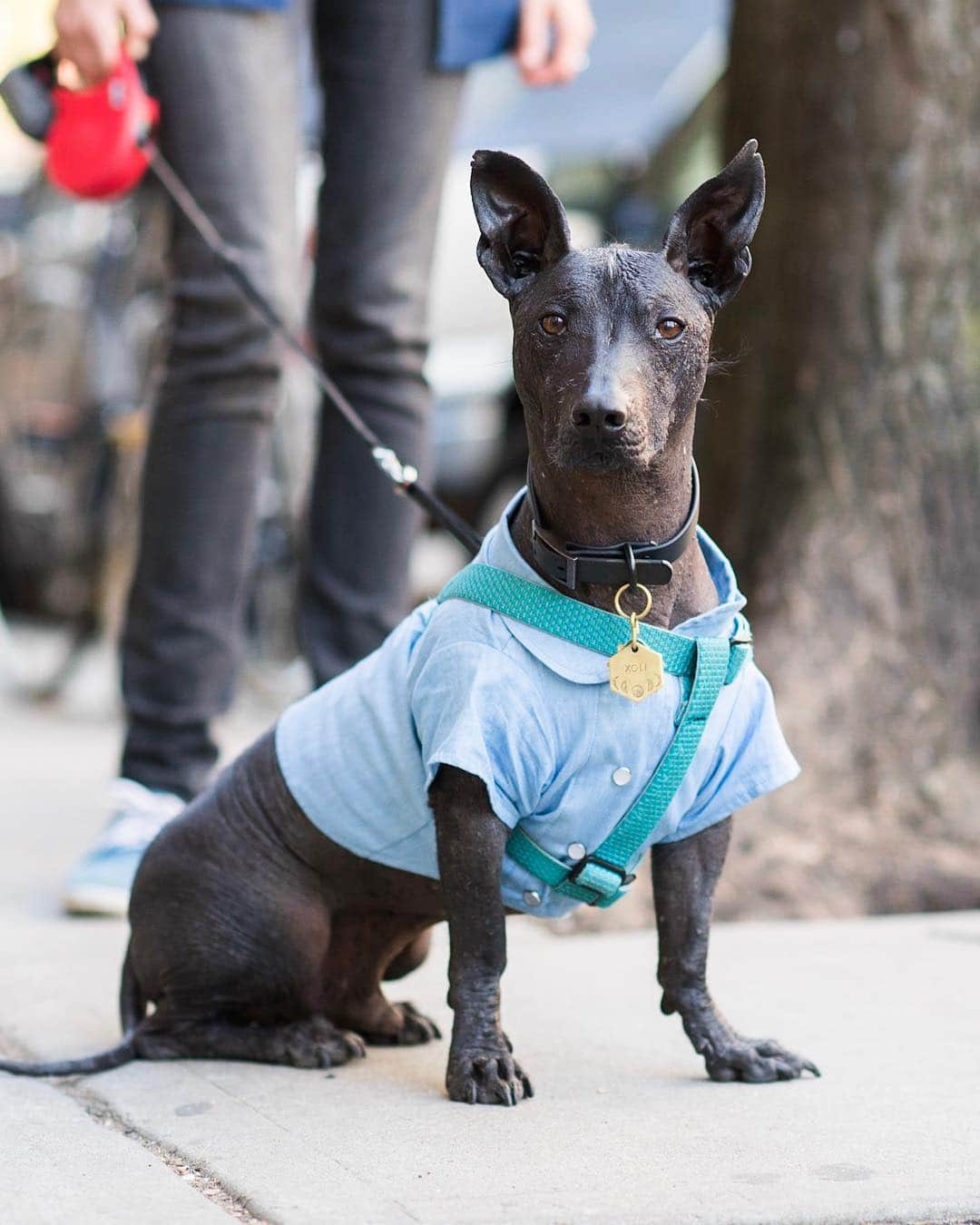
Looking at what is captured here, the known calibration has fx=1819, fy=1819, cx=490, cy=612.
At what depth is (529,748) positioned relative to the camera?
2.30m

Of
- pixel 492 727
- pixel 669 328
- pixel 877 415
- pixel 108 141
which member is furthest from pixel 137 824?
pixel 877 415

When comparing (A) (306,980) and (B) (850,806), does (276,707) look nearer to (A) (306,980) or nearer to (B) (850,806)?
(B) (850,806)

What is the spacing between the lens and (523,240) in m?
2.44

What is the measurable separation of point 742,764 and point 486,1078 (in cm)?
54

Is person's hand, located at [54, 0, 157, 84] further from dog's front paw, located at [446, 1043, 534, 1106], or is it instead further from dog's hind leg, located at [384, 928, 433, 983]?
dog's front paw, located at [446, 1043, 534, 1106]

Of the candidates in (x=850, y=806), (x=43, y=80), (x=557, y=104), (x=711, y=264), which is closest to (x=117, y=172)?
(x=43, y=80)

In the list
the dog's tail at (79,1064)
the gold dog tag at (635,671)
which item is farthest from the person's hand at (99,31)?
the dog's tail at (79,1064)

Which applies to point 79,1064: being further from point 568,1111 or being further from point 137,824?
point 137,824

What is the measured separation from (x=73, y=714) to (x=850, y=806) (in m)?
3.80

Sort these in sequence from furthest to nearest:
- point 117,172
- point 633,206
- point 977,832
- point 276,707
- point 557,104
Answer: point 557,104, point 633,206, point 276,707, point 977,832, point 117,172

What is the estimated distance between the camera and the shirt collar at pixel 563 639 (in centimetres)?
231

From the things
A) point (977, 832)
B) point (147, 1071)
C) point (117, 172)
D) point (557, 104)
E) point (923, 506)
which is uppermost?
point (557, 104)

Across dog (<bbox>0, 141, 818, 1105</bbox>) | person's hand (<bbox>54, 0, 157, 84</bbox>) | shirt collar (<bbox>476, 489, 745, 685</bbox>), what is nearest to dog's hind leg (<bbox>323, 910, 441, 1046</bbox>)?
dog (<bbox>0, 141, 818, 1105</bbox>)

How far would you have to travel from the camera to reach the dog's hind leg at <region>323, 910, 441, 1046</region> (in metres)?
2.69
